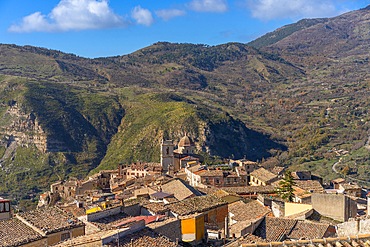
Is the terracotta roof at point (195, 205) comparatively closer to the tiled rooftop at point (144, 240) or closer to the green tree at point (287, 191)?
the tiled rooftop at point (144, 240)

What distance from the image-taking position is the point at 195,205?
59.0 feet

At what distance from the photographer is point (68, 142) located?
10356cm

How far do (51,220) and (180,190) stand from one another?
12.0 m

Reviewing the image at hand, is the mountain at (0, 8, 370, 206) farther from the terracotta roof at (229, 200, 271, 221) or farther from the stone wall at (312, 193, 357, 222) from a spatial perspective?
the stone wall at (312, 193, 357, 222)

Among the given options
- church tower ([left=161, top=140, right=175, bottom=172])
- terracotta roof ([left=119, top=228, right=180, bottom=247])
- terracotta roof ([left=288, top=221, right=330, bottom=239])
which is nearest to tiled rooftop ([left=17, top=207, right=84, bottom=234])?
terracotta roof ([left=119, top=228, right=180, bottom=247])

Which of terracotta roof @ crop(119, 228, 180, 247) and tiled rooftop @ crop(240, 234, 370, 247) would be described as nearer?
tiled rooftop @ crop(240, 234, 370, 247)

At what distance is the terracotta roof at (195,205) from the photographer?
17.3 meters

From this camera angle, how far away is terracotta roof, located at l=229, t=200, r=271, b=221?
20128mm

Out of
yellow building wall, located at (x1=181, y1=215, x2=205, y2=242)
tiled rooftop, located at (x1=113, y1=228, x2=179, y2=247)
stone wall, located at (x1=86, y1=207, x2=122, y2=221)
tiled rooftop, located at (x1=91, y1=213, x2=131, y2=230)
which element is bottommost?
yellow building wall, located at (x1=181, y1=215, x2=205, y2=242)

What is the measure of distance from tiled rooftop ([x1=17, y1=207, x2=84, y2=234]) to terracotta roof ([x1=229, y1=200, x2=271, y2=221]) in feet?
23.4

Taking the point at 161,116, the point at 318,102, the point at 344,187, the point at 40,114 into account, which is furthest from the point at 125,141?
the point at 318,102

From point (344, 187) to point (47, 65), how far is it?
160045 mm

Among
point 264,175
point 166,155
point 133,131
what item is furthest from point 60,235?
point 133,131

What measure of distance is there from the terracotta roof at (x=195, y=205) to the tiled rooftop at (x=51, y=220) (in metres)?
3.61
